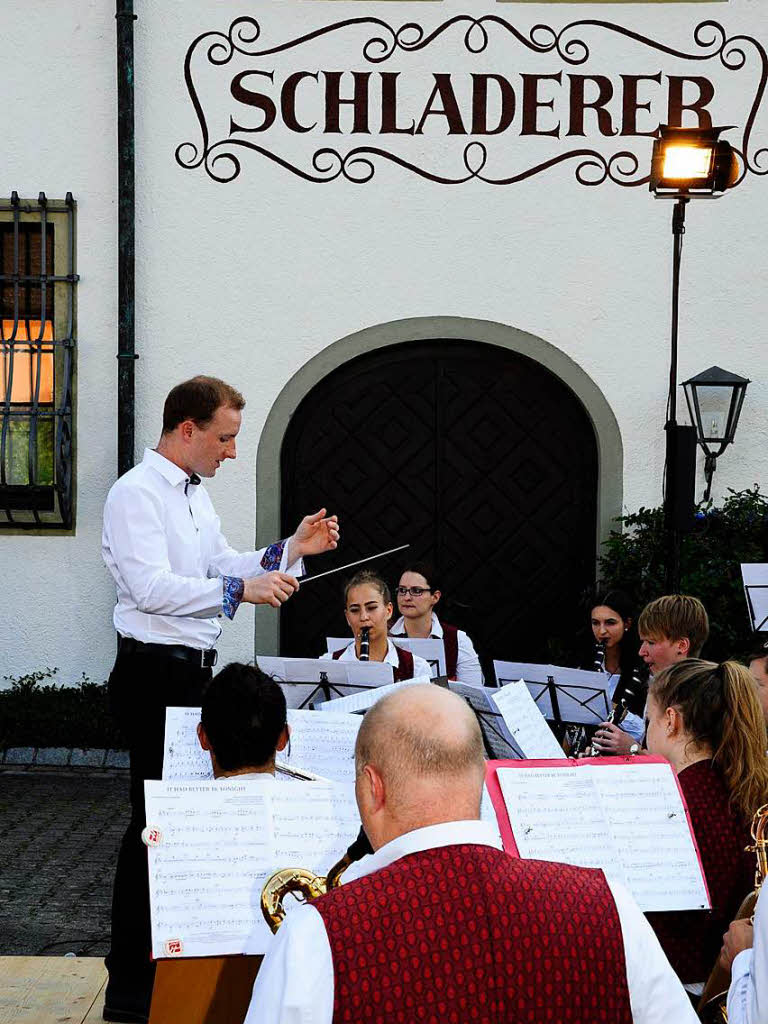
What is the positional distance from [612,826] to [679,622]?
8.56ft

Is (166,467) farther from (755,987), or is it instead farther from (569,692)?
(755,987)

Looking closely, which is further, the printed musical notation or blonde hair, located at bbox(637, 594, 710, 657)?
blonde hair, located at bbox(637, 594, 710, 657)

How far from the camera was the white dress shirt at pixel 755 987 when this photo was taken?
7.75ft

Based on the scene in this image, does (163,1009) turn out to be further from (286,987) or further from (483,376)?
(483,376)

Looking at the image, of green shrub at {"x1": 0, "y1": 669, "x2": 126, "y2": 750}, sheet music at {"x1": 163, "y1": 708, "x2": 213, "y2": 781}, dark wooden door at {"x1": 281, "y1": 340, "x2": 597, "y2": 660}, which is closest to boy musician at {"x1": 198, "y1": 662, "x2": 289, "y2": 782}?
sheet music at {"x1": 163, "y1": 708, "x2": 213, "y2": 781}

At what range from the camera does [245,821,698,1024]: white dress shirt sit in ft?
6.26

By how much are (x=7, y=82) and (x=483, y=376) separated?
355 centimetres

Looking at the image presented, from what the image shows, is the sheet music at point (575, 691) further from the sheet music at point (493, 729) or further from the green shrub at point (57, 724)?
the green shrub at point (57, 724)

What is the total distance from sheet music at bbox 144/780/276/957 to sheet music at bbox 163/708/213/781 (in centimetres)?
76

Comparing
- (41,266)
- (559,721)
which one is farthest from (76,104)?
(559,721)

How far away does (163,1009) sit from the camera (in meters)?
3.04

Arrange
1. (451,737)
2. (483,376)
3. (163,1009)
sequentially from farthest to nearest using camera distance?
(483,376) → (163,1009) → (451,737)

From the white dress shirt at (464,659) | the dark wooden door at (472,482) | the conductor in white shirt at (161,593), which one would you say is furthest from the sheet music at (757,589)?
the conductor in white shirt at (161,593)

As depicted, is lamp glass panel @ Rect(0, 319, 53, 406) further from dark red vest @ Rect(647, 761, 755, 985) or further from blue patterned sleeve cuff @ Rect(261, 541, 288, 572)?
dark red vest @ Rect(647, 761, 755, 985)
